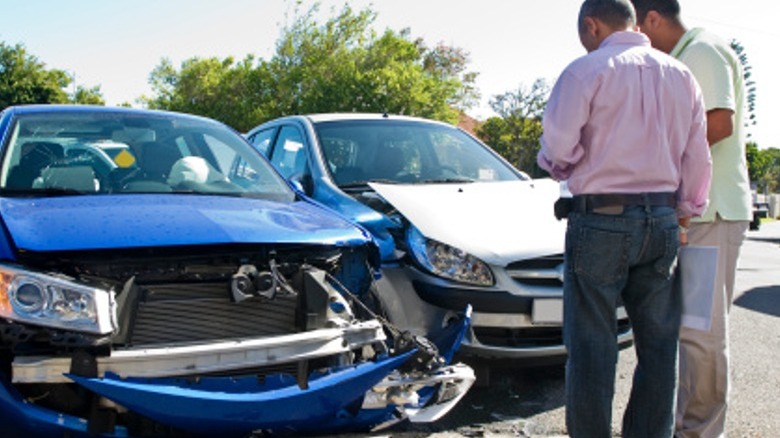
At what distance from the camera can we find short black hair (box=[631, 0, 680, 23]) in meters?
3.45

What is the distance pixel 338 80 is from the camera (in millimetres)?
22859

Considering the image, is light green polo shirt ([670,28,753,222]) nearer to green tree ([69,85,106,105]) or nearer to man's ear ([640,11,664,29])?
man's ear ([640,11,664,29])

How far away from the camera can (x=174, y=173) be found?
402 cm

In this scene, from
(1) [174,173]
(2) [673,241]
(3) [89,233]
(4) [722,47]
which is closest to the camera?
(3) [89,233]

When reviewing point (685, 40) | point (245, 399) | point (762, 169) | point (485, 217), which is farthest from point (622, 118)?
point (762, 169)

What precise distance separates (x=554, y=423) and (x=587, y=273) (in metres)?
1.49

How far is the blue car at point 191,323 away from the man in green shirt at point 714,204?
104 cm

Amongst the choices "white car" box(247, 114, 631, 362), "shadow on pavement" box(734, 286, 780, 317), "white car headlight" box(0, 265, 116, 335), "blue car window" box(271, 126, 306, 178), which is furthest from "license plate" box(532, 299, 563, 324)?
"shadow on pavement" box(734, 286, 780, 317)

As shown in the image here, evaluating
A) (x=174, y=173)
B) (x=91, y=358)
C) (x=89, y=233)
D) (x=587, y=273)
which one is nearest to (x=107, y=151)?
(x=174, y=173)

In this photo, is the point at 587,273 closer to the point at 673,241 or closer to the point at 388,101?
the point at 673,241

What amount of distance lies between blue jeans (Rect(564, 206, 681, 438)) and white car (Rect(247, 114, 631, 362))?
3.20ft

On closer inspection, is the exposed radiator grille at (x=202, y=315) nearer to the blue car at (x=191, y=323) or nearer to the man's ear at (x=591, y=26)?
the blue car at (x=191, y=323)

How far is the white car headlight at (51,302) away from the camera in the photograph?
2.43m

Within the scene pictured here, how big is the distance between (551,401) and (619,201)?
Result: 1943mm
